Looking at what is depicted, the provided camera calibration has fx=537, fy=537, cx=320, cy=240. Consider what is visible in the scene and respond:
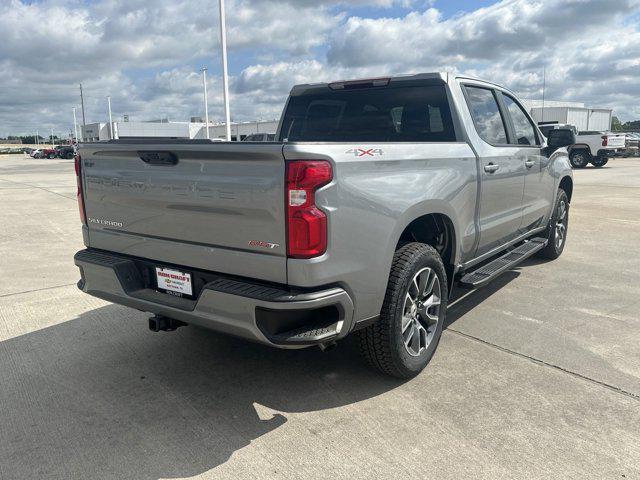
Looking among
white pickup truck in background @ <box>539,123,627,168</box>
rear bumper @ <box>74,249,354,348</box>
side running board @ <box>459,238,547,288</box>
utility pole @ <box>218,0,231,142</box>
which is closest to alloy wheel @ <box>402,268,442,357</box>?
side running board @ <box>459,238,547,288</box>

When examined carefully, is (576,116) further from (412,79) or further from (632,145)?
(412,79)

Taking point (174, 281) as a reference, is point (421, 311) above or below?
Answer: below

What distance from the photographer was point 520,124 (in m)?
5.25

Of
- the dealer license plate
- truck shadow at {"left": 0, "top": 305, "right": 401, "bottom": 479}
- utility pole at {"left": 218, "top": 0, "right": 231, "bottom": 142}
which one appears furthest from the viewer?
utility pole at {"left": 218, "top": 0, "right": 231, "bottom": 142}

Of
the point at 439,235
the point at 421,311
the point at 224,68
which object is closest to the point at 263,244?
the point at 421,311

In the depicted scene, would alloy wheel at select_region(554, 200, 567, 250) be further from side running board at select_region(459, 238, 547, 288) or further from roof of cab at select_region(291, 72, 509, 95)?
roof of cab at select_region(291, 72, 509, 95)

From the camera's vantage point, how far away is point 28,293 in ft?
17.7

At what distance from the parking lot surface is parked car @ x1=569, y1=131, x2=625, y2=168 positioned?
72.2ft

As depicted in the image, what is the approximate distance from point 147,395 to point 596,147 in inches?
1018

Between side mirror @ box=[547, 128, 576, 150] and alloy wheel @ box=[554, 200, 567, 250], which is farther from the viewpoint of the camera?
alloy wheel @ box=[554, 200, 567, 250]

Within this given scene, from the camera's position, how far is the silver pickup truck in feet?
8.55

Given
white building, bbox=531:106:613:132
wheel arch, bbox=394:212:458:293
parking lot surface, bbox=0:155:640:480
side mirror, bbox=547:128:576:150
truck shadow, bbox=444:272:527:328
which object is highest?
white building, bbox=531:106:613:132

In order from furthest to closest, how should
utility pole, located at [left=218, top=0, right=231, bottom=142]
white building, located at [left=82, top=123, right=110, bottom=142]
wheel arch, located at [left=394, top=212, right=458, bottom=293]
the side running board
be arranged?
white building, located at [left=82, top=123, right=110, bottom=142]
utility pole, located at [left=218, top=0, right=231, bottom=142]
the side running board
wheel arch, located at [left=394, top=212, right=458, bottom=293]

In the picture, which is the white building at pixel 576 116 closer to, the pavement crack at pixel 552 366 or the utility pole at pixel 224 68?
the utility pole at pixel 224 68
